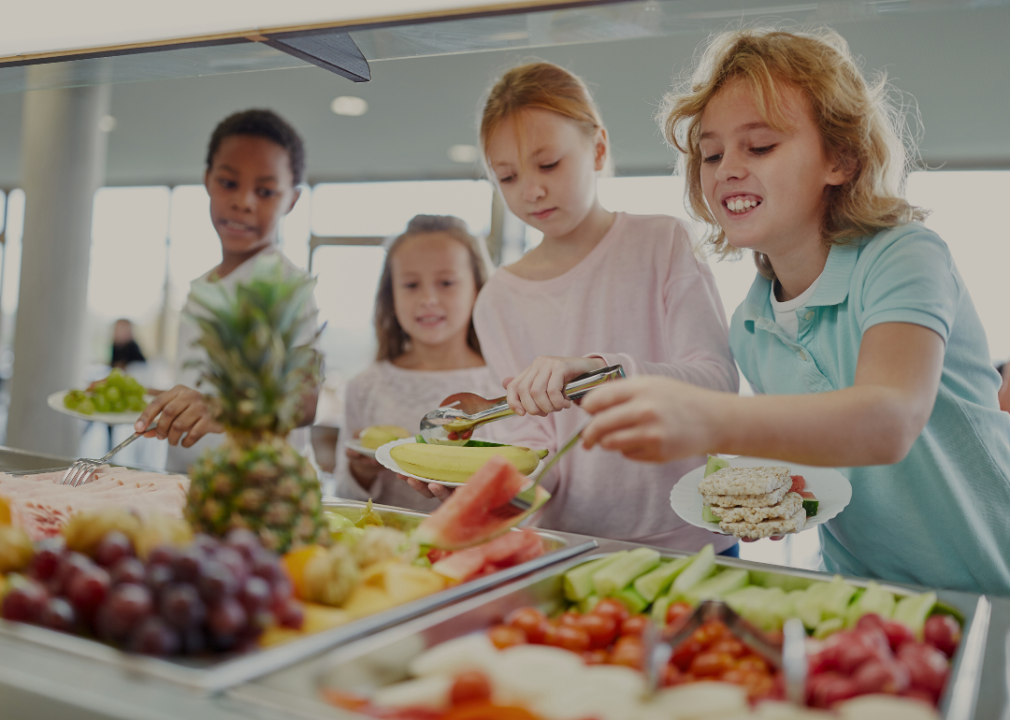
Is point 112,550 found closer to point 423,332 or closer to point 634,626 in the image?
point 634,626

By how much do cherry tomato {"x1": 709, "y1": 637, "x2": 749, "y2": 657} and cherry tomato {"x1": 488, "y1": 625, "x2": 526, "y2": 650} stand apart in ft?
0.88

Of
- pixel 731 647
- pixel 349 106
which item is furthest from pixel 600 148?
pixel 349 106

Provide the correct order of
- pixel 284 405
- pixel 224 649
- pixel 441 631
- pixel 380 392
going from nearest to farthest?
1. pixel 224 649
2. pixel 441 631
3. pixel 284 405
4. pixel 380 392

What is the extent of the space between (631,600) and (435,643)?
36cm

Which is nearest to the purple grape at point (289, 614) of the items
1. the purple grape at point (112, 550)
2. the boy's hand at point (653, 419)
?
the purple grape at point (112, 550)

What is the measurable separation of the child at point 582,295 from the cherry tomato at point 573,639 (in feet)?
3.04

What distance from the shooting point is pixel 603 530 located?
2.07 metres

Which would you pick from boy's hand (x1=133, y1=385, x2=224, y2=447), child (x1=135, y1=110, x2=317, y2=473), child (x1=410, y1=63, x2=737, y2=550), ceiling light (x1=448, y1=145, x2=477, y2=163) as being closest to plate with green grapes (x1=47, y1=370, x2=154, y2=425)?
child (x1=135, y1=110, x2=317, y2=473)

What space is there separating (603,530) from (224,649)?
4.30 feet

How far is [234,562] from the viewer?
3.08 ft

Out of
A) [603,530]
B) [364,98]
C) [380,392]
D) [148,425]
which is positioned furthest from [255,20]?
[364,98]

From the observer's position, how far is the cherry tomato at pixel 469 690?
89cm

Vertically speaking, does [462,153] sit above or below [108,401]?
above

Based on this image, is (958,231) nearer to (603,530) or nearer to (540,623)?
(603,530)
